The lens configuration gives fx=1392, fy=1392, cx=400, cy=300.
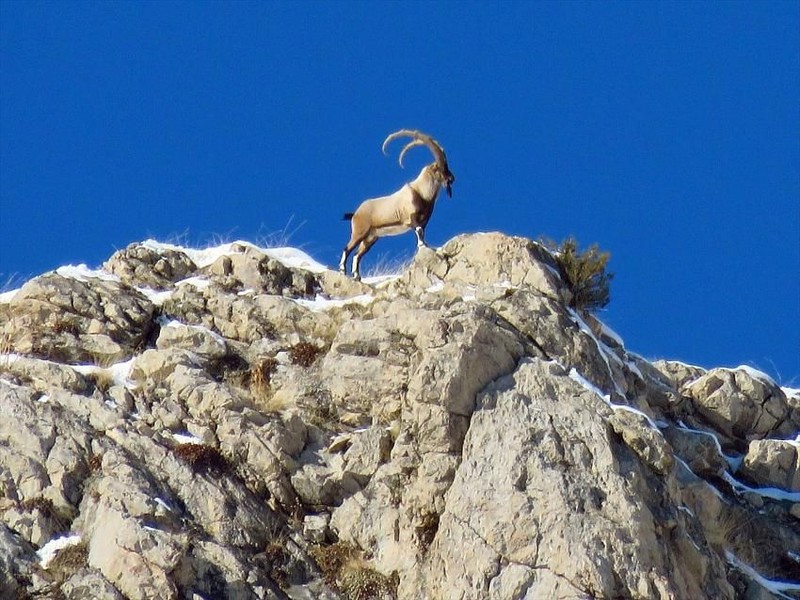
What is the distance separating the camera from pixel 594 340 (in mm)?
18859

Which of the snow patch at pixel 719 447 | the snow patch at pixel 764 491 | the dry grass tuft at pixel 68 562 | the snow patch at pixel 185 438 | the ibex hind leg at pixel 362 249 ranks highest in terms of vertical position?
the ibex hind leg at pixel 362 249

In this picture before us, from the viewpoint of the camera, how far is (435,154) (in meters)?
23.6

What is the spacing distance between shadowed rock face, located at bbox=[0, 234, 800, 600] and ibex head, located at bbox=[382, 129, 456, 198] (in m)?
3.25

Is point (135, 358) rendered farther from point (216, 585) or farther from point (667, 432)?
point (667, 432)

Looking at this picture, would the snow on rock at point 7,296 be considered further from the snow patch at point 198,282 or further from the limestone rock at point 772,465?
the limestone rock at point 772,465

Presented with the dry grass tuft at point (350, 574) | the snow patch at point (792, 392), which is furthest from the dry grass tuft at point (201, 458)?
the snow patch at point (792, 392)

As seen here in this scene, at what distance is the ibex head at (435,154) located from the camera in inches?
923

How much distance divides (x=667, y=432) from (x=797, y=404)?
3375 mm

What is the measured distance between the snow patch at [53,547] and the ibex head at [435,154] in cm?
982

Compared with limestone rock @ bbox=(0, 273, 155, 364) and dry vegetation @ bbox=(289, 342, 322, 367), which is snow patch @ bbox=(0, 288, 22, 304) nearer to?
limestone rock @ bbox=(0, 273, 155, 364)

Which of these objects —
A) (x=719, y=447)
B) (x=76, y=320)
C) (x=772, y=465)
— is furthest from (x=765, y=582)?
(x=76, y=320)

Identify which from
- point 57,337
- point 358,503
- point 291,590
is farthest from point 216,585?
point 57,337

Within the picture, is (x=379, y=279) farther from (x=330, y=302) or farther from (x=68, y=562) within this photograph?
(x=68, y=562)

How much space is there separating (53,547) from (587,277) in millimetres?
8596
